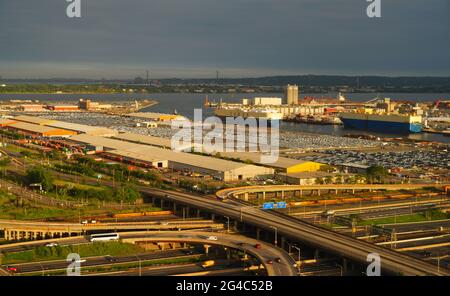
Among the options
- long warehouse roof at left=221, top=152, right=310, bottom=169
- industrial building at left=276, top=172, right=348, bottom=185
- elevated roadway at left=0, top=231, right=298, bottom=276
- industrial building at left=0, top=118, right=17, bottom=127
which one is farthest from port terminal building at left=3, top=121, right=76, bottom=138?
elevated roadway at left=0, top=231, right=298, bottom=276

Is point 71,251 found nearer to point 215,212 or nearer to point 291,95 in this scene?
point 215,212

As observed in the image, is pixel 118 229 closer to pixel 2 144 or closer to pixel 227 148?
pixel 227 148

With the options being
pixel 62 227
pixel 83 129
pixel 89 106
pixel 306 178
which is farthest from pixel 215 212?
pixel 89 106

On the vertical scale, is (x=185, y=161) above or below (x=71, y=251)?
above

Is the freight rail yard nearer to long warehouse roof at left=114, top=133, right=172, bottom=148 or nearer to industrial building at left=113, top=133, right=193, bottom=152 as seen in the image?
industrial building at left=113, top=133, right=193, bottom=152

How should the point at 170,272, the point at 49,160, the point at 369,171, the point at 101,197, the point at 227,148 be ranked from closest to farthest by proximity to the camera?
the point at 170,272, the point at 101,197, the point at 369,171, the point at 49,160, the point at 227,148
